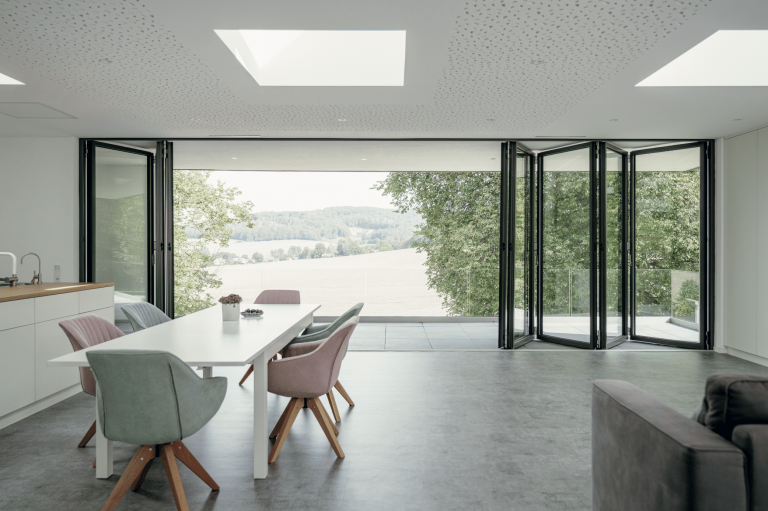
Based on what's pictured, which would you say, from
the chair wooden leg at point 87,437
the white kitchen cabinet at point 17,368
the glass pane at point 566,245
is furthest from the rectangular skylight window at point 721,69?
the white kitchen cabinet at point 17,368

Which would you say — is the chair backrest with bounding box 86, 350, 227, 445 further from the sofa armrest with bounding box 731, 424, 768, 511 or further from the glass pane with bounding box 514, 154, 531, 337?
the glass pane with bounding box 514, 154, 531, 337

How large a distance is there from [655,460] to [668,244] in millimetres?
5599

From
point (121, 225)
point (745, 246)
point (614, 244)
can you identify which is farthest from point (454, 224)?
point (121, 225)

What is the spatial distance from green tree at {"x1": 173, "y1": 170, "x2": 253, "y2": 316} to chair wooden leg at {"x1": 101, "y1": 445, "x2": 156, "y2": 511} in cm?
992

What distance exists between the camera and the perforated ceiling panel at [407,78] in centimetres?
264

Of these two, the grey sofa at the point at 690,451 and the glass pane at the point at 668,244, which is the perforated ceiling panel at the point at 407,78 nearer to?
the grey sofa at the point at 690,451

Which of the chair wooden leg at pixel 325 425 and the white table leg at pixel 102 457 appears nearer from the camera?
the white table leg at pixel 102 457

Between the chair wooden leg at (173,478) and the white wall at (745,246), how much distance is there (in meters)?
6.08

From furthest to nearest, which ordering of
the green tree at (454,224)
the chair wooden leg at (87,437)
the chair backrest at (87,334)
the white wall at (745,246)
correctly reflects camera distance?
the green tree at (454,224)
the white wall at (745,246)
the chair wooden leg at (87,437)
the chair backrest at (87,334)

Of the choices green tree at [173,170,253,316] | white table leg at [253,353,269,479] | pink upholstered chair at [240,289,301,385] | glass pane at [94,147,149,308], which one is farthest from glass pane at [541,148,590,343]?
green tree at [173,170,253,316]

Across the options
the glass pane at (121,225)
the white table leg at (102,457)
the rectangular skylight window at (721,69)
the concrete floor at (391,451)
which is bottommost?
the concrete floor at (391,451)

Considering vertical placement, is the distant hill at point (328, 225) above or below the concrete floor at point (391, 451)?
above

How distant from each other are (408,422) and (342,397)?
799mm

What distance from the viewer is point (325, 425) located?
2918 millimetres
